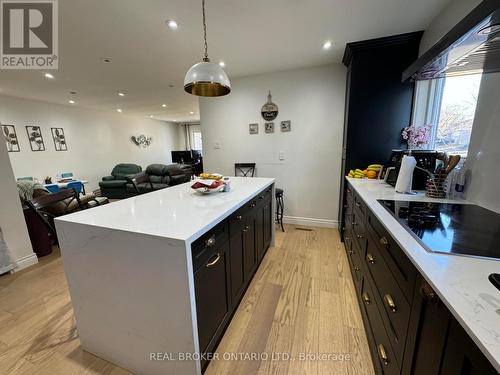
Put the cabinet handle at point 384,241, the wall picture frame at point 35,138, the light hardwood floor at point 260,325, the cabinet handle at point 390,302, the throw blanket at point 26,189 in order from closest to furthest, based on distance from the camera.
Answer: the cabinet handle at point 390,302
the cabinet handle at point 384,241
the light hardwood floor at point 260,325
the throw blanket at point 26,189
the wall picture frame at point 35,138

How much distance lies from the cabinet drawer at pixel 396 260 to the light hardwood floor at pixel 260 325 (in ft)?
2.53

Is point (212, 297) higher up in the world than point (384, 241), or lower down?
lower down

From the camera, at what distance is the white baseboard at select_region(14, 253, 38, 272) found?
2320mm

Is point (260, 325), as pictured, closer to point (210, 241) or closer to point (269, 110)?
point (210, 241)

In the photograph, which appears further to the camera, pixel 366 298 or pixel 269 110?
pixel 269 110

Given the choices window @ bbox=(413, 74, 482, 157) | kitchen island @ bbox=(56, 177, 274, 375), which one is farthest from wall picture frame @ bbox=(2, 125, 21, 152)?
window @ bbox=(413, 74, 482, 157)

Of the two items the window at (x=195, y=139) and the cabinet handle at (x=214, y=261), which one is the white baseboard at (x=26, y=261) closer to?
the cabinet handle at (x=214, y=261)

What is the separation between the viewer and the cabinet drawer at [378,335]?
39.1 inches

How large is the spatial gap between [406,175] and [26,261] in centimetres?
405

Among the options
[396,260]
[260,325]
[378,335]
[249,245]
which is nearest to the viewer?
[396,260]

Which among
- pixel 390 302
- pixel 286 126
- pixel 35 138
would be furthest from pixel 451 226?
pixel 35 138

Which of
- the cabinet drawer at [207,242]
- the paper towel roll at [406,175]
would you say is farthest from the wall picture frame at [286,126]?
the cabinet drawer at [207,242]

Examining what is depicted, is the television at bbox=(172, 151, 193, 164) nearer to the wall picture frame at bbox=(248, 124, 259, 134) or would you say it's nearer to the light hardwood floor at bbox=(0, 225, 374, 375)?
the wall picture frame at bbox=(248, 124, 259, 134)

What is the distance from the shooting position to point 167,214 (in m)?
1.27
